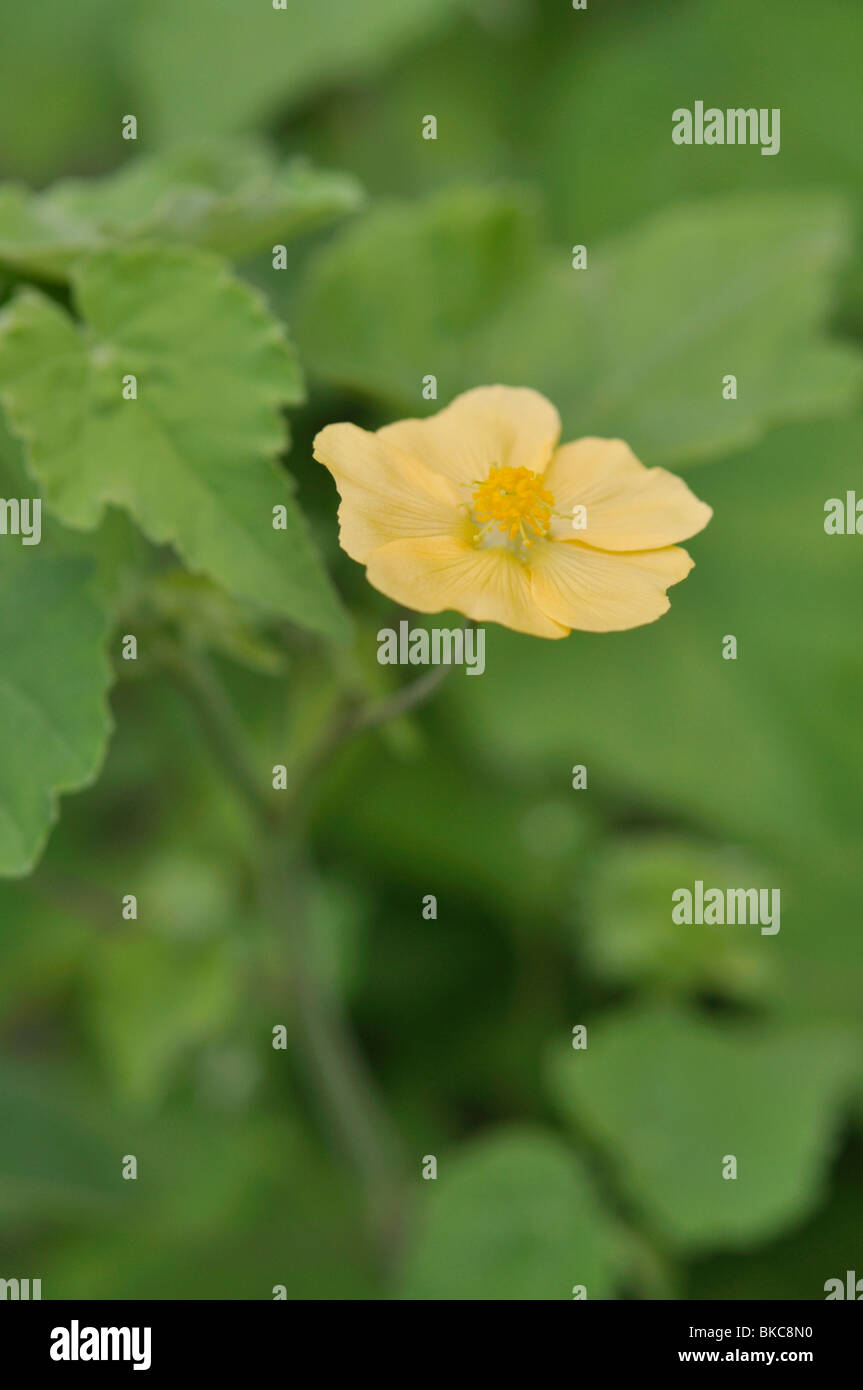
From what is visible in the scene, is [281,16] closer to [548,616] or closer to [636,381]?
[636,381]

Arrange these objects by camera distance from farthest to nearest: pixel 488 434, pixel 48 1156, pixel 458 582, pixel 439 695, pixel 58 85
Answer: pixel 58 85, pixel 439 695, pixel 48 1156, pixel 488 434, pixel 458 582

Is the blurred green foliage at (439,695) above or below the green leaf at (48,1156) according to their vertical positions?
above

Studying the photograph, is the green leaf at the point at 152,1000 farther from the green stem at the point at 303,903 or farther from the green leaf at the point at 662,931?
the green leaf at the point at 662,931

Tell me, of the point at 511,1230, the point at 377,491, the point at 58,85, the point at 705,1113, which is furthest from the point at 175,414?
the point at 58,85

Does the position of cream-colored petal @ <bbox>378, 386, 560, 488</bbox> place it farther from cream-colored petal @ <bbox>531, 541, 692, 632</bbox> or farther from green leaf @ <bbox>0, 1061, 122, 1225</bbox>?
green leaf @ <bbox>0, 1061, 122, 1225</bbox>

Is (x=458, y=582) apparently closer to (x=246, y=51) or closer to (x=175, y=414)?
(x=175, y=414)

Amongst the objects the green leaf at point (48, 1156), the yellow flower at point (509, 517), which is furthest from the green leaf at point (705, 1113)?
the yellow flower at point (509, 517)

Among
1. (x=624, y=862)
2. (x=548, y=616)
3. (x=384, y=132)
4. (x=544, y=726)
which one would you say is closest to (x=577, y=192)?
(x=384, y=132)

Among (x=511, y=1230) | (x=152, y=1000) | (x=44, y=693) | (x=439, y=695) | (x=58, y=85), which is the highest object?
(x=58, y=85)
